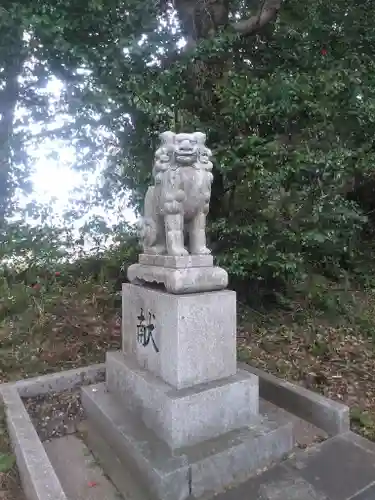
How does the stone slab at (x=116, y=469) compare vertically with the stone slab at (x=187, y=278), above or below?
below

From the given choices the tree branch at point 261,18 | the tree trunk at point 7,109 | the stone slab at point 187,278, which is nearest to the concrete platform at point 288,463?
the stone slab at point 187,278

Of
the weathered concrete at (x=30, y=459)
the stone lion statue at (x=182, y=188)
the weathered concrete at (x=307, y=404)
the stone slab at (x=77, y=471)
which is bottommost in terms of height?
the stone slab at (x=77, y=471)

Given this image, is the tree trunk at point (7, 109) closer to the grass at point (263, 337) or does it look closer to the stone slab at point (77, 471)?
the grass at point (263, 337)

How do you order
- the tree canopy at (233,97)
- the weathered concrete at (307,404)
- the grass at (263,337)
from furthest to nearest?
1. the tree canopy at (233,97)
2. the grass at (263,337)
3. the weathered concrete at (307,404)

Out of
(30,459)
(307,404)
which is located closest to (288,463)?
(307,404)

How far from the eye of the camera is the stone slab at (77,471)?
2.51m

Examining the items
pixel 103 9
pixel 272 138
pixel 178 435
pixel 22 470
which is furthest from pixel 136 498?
pixel 103 9

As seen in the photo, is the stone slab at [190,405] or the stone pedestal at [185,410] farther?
the stone slab at [190,405]

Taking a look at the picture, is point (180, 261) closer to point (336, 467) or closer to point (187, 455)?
point (187, 455)

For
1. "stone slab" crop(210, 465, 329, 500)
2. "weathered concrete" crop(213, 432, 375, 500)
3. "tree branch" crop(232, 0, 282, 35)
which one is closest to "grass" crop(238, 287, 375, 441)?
"weathered concrete" crop(213, 432, 375, 500)

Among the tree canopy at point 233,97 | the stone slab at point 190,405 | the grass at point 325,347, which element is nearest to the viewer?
the stone slab at point 190,405

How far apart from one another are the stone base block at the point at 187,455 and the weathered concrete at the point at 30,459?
0.52 metres

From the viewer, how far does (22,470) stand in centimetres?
245

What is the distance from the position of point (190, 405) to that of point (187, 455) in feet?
0.96
